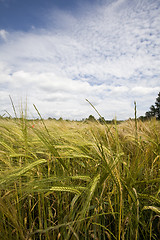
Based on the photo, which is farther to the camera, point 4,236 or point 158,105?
point 158,105

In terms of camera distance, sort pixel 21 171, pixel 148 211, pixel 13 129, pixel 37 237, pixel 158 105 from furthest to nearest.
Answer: pixel 158 105 < pixel 13 129 < pixel 148 211 < pixel 37 237 < pixel 21 171

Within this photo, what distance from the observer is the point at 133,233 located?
74 centimetres

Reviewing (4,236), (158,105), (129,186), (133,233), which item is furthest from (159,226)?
(158,105)

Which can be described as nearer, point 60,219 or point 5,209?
point 5,209

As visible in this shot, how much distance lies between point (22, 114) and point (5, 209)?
19.3 inches

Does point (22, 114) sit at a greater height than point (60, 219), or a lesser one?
greater

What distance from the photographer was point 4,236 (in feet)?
2.41

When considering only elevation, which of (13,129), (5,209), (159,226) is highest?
(13,129)

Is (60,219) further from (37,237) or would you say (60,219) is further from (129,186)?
(129,186)

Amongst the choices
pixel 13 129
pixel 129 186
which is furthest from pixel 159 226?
pixel 13 129

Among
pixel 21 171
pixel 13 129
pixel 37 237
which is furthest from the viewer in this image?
pixel 13 129

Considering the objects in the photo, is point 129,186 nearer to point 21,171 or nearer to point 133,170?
point 133,170

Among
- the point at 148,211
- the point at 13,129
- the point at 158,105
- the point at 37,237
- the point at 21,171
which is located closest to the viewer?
the point at 21,171

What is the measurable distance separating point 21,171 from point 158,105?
20229 mm
